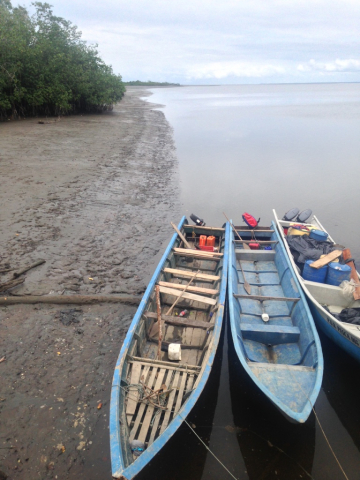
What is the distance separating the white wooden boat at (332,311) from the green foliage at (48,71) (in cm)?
2643

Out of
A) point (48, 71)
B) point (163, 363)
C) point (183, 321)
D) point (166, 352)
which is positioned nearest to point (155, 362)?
point (163, 363)

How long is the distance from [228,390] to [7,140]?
20.4m

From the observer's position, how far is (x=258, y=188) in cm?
1568

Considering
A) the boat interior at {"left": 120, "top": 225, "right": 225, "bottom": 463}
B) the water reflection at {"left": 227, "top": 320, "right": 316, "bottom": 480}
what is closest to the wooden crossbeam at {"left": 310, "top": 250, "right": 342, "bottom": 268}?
the boat interior at {"left": 120, "top": 225, "right": 225, "bottom": 463}

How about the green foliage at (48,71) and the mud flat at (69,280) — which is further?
Result: the green foliage at (48,71)

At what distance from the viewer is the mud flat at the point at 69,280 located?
4.06 meters

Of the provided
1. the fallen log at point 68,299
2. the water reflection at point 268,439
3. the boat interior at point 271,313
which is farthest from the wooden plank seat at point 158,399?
the fallen log at point 68,299

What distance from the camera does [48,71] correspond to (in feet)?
89.0

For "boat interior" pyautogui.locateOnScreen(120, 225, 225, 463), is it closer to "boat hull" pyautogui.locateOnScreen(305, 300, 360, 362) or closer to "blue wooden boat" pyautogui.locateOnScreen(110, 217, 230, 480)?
"blue wooden boat" pyautogui.locateOnScreen(110, 217, 230, 480)

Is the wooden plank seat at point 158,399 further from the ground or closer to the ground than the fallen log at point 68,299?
further from the ground

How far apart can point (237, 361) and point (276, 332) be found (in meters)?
0.85

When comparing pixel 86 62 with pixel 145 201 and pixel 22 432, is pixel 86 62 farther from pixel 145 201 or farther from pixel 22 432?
pixel 22 432

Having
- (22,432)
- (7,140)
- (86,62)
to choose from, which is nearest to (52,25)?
(86,62)

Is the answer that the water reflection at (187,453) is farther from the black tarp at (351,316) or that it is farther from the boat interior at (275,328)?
the black tarp at (351,316)
